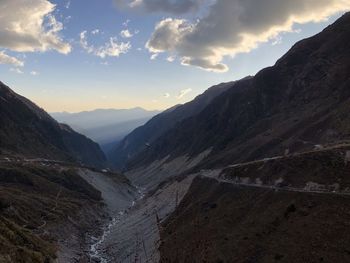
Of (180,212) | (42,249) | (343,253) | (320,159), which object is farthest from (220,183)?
(343,253)

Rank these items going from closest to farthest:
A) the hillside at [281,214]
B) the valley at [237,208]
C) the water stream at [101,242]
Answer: the hillside at [281,214] < the valley at [237,208] < the water stream at [101,242]

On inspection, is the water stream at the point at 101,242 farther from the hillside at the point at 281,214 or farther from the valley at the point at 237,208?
the hillside at the point at 281,214

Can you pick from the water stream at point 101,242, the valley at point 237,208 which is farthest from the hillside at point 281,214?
the water stream at point 101,242

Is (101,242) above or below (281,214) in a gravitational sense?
below

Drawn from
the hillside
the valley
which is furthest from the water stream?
the hillside

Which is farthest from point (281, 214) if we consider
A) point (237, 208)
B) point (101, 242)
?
point (101, 242)

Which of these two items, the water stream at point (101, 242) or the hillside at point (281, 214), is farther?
the water stream at point (101, 242)

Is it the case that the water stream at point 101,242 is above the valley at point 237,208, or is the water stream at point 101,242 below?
below

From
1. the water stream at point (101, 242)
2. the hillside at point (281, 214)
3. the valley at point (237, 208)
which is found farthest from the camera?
the water stream at point (101, 242)

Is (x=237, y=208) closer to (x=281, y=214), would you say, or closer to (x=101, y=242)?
(x=281, y=214)

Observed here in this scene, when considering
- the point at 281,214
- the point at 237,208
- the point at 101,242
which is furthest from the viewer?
the point at 101,242

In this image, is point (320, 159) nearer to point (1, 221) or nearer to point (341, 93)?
point (1, 221)

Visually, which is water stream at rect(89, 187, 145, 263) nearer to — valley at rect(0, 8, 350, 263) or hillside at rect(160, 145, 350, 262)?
valley at rect(0, 8, 350, 263)
